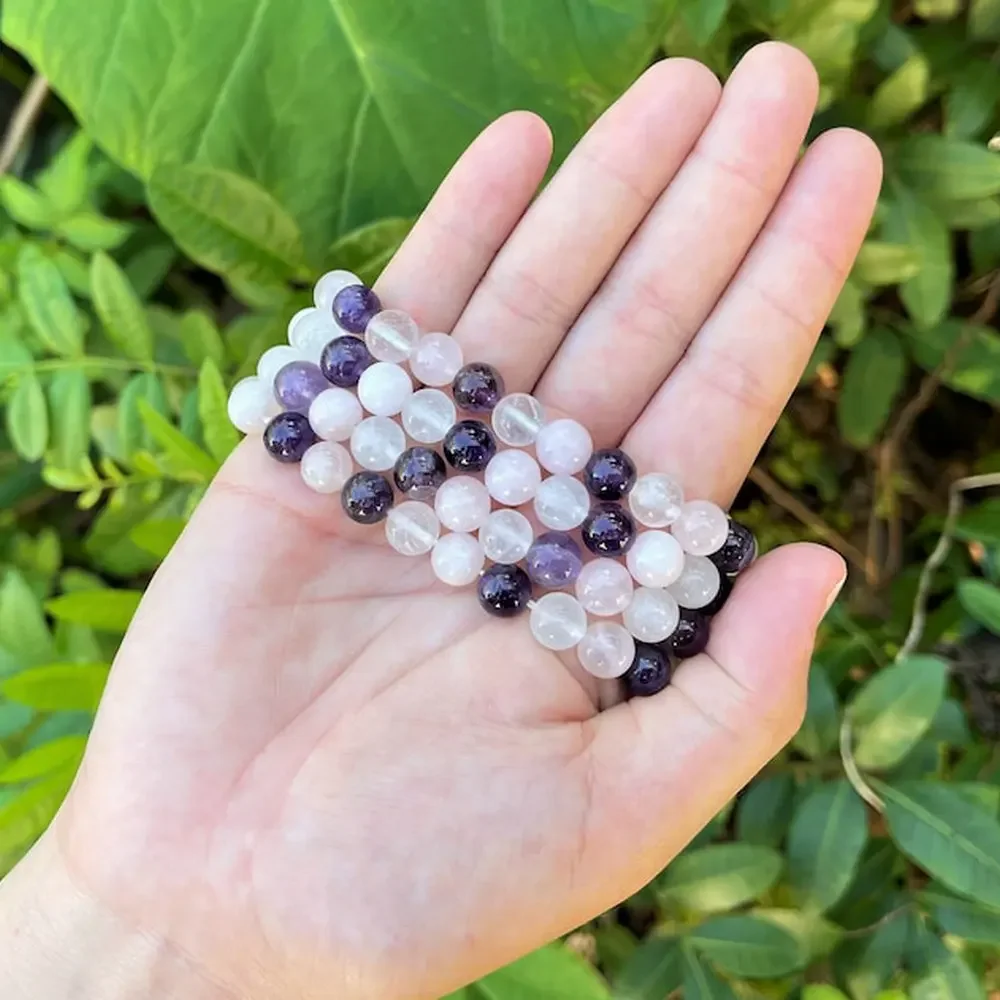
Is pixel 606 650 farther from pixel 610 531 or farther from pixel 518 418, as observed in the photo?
pixel 518 418

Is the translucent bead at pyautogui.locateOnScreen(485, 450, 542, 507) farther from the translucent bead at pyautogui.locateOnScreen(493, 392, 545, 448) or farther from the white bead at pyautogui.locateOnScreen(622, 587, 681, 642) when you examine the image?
the white bead at pyautogui.locateOnScreen(622, 587, 681, 642)

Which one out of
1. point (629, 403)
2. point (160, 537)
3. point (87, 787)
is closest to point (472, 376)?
point (629, 403)

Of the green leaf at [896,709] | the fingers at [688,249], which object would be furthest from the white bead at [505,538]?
the green leaf at [896,709]

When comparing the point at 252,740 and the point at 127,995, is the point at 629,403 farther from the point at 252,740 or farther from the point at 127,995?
the point at 127,995

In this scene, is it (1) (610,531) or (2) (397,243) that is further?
(2) (397,243)

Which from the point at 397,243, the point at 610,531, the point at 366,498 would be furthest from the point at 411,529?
the point at 397,243

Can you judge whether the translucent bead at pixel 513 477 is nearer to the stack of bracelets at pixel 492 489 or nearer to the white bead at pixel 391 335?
the stack of bracelets at pixel 492 489
